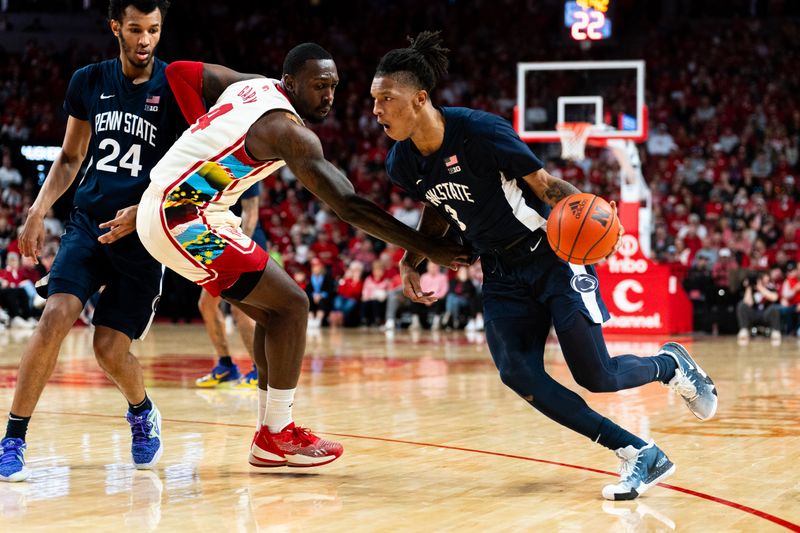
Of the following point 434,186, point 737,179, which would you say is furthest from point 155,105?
point 737,179

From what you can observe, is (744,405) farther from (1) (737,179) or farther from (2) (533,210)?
(1) (737,179)

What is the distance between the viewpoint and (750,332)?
1612 centimetres

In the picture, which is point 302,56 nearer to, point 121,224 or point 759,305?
point 121,224

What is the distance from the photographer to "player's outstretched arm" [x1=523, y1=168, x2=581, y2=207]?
4469 mm

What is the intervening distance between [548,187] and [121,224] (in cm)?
189

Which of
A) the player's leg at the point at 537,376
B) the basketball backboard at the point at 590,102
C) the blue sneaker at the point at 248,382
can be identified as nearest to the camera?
the player's leg at the point at 537,376

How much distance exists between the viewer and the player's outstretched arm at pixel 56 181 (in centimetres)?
512

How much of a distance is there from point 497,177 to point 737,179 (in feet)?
52.3

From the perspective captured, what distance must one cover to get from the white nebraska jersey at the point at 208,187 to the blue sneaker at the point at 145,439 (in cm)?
87

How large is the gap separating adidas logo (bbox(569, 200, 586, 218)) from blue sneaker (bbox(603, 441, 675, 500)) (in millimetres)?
1021

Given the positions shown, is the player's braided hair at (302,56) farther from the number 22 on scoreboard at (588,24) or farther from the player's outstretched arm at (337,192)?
the number 22 on scoreboard at (588,24)

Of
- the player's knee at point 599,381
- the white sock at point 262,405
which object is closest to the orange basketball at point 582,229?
the player's knee at point 599,381

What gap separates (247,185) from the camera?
482cm

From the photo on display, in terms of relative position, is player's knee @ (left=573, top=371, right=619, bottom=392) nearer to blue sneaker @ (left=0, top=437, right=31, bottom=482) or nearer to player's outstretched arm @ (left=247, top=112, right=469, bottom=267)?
player's outstretched arm @ (left=247, top=112, right=469, bottom=267)
